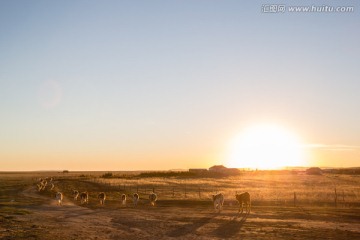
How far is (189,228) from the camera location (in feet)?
93.5

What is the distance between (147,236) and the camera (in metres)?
25.4

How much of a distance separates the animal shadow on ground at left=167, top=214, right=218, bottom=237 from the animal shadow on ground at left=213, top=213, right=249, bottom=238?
1.53 m

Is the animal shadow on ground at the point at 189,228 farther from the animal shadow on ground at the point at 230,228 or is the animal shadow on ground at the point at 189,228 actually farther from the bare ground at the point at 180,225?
the animal shadow on ground at the point at 230,228

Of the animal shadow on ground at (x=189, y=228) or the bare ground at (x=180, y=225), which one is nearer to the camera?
the bare ground at (x=180, y=225)

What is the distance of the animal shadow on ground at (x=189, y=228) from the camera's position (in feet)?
86.2

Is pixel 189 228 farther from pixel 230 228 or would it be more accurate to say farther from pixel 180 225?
pixel 230 228

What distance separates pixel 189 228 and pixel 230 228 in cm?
277

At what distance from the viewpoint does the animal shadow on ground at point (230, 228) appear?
26378 millimetres

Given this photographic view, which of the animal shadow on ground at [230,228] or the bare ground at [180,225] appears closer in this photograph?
the bare ground at [180,225]

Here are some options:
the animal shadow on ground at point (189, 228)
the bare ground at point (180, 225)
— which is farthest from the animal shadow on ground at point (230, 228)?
the animal shadow on ground at point (189, 228)

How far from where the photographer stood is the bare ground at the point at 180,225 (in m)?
25.5

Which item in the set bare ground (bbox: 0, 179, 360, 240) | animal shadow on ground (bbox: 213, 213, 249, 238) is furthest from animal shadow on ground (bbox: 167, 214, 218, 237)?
animal shadow on ground (bbox: 213, 213, 249, 238)

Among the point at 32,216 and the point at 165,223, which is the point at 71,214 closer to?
the point at 32,216

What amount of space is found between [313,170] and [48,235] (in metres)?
154
